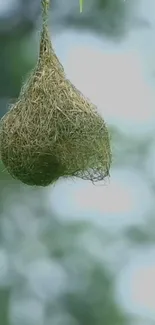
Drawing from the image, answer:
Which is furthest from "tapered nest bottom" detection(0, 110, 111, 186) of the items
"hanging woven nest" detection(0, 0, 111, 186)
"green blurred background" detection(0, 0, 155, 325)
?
"green blurred background" detection(0, 0, 155, 325)

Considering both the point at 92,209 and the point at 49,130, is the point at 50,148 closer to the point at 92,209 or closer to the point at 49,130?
the point at 49,130

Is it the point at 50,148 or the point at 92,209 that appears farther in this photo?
the point at 92,209

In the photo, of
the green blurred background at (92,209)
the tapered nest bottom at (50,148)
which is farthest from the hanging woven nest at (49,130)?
the green blurred background at (92,209)

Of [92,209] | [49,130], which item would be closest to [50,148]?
[49,130]

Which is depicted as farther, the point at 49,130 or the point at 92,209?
the point at 92,209

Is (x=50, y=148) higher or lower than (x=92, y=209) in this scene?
lower

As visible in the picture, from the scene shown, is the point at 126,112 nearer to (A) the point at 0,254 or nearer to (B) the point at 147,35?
(B) the point at 147,35
